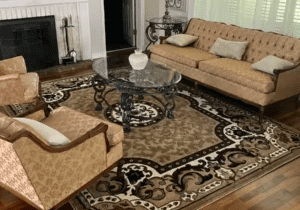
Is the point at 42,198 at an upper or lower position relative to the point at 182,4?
lower

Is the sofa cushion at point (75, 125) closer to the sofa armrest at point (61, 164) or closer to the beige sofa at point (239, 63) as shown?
the sofa armrest at point (61, 164)

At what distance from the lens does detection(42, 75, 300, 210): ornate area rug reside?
269 centimetres

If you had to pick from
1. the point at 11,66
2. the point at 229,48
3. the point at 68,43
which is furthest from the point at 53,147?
the point at 68,43

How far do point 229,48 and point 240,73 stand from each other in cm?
75

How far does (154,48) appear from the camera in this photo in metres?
5.39

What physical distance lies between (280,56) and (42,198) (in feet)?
11.3

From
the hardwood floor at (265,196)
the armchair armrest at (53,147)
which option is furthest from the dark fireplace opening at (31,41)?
the armchair armrest at (53,147)

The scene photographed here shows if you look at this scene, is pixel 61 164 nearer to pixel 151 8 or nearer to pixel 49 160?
pixel 49 160

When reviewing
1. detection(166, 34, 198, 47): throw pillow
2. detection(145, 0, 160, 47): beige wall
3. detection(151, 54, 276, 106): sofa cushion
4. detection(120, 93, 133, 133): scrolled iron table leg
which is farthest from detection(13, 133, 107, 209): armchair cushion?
detection(145, 0, 160, 47): beige wall

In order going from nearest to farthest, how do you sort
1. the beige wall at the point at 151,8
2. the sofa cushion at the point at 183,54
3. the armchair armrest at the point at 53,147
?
1. the armchair armrest at the point at 53,147
2. the sofa cushion at the point at 183,54
3. the beige wall at the point at 151,8

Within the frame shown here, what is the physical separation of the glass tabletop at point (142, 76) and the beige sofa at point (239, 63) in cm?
71

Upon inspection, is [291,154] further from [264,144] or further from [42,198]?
[42,198]

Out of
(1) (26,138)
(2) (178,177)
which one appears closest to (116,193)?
(2) (178,177)

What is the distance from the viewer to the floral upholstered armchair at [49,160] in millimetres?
1952
